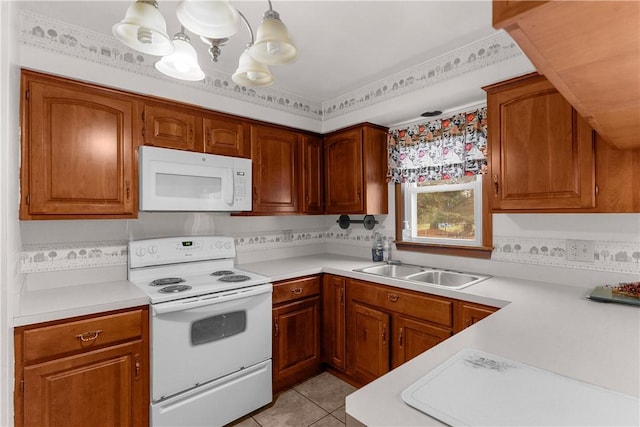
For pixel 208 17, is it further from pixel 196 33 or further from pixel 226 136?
pixel 226 136

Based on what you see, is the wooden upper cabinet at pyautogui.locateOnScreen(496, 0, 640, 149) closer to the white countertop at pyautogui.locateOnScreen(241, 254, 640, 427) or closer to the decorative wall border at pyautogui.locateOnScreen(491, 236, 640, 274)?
the white countertop at pyautogui.locateOnScreen(241, 254, 640, 427)

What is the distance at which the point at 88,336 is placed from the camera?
1.57 m

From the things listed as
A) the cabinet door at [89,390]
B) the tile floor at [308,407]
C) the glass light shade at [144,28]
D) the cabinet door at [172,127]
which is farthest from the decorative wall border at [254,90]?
the tile floor at [308,407]

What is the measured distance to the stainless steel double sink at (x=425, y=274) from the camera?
89.0 inches

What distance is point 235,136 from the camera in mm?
2467

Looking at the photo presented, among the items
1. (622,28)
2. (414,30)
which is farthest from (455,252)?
(622,28)

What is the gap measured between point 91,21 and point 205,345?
77.5 inches

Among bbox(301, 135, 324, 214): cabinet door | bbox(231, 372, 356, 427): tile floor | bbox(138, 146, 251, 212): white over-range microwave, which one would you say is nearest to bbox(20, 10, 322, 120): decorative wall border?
bbox(138, 146, 251, 212): white over-range microwave

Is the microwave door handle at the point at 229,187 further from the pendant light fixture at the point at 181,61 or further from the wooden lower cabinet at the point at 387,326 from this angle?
the wooden lower cabinet at the point at 387,326

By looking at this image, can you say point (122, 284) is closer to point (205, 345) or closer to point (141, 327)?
point (141, 327)

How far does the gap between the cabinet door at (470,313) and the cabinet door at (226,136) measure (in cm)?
184

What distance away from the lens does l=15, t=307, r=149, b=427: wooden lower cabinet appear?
4.72 ft

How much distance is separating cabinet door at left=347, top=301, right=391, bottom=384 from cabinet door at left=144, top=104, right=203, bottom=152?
1.66 meters

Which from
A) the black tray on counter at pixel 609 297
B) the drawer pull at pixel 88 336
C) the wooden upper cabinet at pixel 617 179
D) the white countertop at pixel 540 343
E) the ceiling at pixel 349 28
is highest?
the ceiling at pixel 349 28
